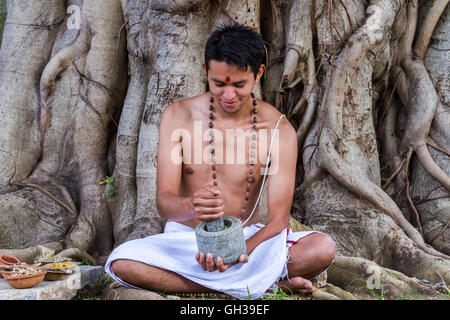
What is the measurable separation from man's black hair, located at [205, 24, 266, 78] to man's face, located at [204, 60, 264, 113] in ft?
0.11

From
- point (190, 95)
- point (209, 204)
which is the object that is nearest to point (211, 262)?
point (209, 204)

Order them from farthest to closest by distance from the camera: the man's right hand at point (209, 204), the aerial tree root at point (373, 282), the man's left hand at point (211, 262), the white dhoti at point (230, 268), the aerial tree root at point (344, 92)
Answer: the aerial tree root at point (344, 92) → the aerial tree root at point (373, 282) → the white dhoti at point (230, 268) → the man's left hand at point (211, 262) → the man's right hand at point (209, 204)

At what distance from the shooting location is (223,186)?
11.2 feet

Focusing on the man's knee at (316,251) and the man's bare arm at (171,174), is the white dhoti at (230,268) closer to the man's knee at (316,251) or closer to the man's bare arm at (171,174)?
the man's knee at (316,251)

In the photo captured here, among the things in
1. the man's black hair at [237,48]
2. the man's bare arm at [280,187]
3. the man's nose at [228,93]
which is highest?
the man's black hair at [237,48]

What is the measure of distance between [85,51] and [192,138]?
2.12 metres

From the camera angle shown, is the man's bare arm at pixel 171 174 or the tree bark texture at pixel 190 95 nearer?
the man's bare arm at pixel 171 174

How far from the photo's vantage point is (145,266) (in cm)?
300

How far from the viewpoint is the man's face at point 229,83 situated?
3.05 meters

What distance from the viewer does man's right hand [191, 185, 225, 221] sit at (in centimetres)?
260

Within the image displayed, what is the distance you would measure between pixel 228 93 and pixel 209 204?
822 millimetres

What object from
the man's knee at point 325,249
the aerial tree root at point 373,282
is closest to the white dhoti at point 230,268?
the man's knee at point 325,249
